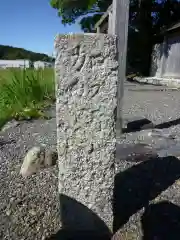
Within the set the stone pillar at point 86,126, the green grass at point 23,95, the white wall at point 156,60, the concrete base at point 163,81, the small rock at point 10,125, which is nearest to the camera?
the stone pillar at point 86,126

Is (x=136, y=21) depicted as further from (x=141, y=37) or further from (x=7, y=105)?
(x=7, y=105)

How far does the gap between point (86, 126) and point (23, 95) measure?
13.4 ft

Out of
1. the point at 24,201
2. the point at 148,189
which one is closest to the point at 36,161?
the point at 24,201

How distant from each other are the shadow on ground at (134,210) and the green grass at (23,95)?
296cm

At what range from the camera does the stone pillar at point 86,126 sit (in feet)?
5.08

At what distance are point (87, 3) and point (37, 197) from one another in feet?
57.0

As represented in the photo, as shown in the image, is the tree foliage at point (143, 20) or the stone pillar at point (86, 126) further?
the tree foliage at point (143, 20)

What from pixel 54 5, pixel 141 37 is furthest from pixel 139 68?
pixel 54 5

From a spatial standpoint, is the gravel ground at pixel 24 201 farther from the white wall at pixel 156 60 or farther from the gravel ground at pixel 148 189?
the white wall at pixel 156 60

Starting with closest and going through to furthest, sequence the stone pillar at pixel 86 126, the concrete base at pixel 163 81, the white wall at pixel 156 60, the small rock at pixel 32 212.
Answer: the stone pillar at pixel 86 126
the small rock at pixel 32 212
the concrete base at pixel 163 81
the white wall at pixel 156 60

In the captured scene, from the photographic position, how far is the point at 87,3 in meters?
17.7

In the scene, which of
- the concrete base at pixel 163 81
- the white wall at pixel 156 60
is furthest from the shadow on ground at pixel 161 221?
the white wall at pixel 156 60

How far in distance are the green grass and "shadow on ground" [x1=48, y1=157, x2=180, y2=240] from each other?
296cm

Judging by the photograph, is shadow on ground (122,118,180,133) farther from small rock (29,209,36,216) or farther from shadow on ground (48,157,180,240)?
small rock (29,209,36,216)
